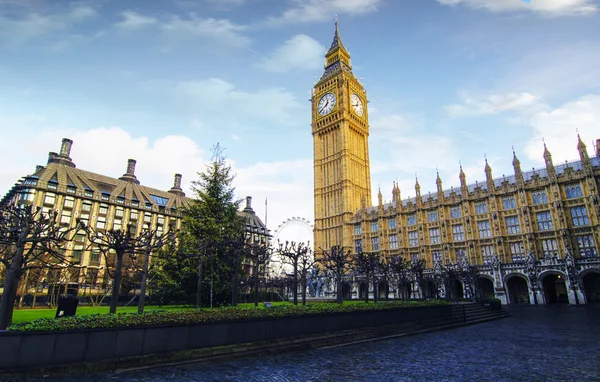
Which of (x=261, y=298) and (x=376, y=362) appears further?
(x=261, y=298)

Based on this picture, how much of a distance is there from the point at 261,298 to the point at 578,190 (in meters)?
47.7

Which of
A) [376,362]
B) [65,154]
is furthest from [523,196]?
[65,154]

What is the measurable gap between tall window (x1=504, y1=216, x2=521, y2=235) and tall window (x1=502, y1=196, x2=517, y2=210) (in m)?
1.55

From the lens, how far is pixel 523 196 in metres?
46.6

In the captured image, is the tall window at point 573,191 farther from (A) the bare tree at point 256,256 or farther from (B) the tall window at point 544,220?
(A) the bare tree at point 256,256

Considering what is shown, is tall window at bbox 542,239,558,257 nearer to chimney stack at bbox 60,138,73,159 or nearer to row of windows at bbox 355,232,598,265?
row of windows at bbox 355,232,598,265

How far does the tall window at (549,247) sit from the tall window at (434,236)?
1449 cm

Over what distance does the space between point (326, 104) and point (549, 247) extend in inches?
2139

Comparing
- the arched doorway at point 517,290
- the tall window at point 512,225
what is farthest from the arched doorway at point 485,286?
the tall window at point 512,225

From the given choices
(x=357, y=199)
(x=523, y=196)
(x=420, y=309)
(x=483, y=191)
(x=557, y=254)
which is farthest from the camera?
(x=357, y=199)

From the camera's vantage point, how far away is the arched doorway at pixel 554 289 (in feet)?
142

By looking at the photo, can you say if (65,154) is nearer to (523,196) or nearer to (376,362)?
(376,362)

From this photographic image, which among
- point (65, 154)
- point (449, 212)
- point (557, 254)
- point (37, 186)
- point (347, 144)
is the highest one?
point (347, 144)

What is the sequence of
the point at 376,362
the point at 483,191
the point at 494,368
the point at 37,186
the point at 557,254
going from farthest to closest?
the point at 37,186 < the point at 483,191 < the point at 557,254 < the point at 376,362 < the point at 494,368
